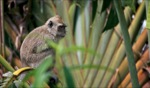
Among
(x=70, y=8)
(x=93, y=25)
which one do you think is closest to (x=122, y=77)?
(x=93, y=25)

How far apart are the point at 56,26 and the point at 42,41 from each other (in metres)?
0.08

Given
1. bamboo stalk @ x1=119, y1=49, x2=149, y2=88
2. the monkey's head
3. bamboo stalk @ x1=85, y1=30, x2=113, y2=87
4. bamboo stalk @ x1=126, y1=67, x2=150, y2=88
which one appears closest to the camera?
the monkey's head

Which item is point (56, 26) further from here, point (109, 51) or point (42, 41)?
point (109, 51)

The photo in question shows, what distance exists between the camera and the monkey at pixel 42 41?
186cm

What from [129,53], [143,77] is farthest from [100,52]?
[129,53]

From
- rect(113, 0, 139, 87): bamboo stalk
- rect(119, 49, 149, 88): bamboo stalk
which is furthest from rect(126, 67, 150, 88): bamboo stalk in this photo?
rect(113, 0, 139, 87): bamboo stalk

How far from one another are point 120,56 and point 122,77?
162mm

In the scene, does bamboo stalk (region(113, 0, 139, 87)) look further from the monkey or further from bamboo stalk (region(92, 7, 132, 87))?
bamboo stalk (region(92, 7, 132, 87))

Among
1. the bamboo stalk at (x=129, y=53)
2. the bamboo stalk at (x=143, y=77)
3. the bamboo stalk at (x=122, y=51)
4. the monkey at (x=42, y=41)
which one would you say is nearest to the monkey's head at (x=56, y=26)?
the monkey at (x=42, y=41)

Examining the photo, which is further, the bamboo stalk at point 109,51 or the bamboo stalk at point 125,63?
the bamboo stalk at point 109,51

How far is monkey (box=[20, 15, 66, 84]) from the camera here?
1858 millimetres

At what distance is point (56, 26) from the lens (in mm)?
1857

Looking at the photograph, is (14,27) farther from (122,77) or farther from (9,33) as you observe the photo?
(122,77)

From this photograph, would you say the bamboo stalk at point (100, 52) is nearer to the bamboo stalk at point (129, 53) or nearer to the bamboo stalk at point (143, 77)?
the bamboo stalk at point (143, 77)
